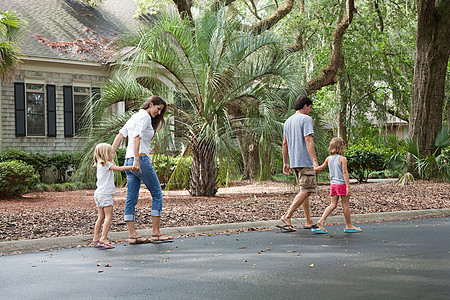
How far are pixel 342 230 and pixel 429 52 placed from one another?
9.65m

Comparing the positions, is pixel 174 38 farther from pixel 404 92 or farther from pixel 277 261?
pixel 404 92

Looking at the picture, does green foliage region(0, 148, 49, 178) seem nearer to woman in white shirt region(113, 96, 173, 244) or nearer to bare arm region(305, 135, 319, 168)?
woman in white shirt region(113, 96, 173, 244)

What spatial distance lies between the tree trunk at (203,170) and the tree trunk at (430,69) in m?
6.73

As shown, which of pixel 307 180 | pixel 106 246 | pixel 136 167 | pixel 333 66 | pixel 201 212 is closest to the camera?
pixel 136 167

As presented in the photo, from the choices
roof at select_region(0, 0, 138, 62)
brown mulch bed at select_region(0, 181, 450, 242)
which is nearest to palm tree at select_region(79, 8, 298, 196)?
brown mulch bed at select_region(0, 181, 450, 242)

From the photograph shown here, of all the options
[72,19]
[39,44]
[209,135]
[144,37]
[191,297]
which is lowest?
[191,297]

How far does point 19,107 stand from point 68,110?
192cm

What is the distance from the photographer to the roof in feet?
69.3

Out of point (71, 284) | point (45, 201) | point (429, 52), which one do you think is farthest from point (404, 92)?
point (71, 284)

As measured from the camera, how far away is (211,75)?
12781 mm

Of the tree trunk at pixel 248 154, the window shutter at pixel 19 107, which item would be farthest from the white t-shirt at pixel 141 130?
the window shutter at pixel 19 107

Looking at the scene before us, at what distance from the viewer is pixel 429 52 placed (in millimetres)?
15922

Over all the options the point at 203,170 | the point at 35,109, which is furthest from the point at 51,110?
the point at 203,170

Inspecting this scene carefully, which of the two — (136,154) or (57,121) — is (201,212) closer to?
(136,154)
